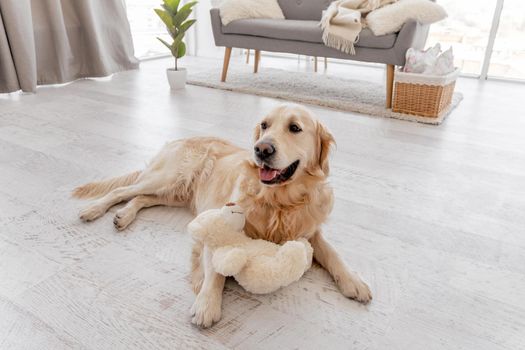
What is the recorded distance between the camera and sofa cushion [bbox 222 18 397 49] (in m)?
3.15

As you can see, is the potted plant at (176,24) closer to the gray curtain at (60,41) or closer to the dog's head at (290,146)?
the gray curtain at (60,41)

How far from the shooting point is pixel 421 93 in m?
2.99

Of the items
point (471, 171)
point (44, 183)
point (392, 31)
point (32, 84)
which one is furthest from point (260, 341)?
point (32, 84)

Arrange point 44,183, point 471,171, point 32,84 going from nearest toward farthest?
point 44,183, point 471,171, point 32,84

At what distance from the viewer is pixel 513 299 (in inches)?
49.8

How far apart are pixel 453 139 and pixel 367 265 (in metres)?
1.63

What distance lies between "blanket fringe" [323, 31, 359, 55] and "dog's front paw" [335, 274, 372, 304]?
2435 mm

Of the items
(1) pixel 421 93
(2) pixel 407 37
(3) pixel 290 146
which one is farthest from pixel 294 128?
(2) pixel 407 37

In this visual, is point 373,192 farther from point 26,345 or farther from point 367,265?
point 26,345

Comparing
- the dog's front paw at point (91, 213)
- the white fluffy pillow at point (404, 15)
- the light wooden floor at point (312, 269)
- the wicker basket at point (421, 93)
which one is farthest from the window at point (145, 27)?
the dog's front paw at point (91, 213)

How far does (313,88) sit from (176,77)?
4.24ft

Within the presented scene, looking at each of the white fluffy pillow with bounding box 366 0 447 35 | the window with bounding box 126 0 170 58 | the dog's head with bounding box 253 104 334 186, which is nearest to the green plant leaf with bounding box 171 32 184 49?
the white fluffy pillow with bounding box 366 0 447 35

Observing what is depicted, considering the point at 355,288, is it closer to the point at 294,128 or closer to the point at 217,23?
the point at 294,128

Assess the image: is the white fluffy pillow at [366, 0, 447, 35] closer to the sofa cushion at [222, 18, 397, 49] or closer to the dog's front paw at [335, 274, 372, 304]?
the sofa cushion at [222, 18, 397, 49]
